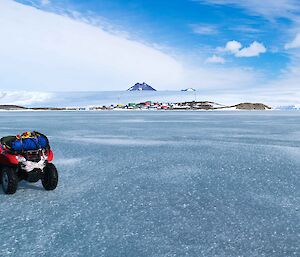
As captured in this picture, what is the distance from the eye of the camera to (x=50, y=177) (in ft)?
24.8

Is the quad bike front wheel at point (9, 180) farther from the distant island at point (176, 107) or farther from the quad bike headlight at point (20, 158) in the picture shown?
the distant island at point (176, 107)

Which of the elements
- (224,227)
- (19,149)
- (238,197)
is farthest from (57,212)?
(238,197)

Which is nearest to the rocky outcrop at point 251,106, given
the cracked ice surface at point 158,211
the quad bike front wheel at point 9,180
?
the cracked ice surface at point 158,211

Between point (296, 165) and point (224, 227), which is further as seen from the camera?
point (296, 165)

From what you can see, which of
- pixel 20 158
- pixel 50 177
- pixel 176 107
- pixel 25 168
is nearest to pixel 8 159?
pixel 20 158

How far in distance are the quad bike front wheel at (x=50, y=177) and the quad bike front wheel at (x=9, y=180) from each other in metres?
0.60

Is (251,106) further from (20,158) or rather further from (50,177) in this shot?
(20,158)

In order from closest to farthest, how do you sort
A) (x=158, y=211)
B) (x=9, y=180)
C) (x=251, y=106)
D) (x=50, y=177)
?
(x=158, y=211) < (x=9, y=180) < (x=50, y=177) < (x=251, y=106)

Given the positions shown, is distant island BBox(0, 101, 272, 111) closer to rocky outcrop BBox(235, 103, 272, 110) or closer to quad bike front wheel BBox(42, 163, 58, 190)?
rocky outcrop BBox(235, 103, 272, 110)

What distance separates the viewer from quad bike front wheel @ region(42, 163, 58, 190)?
24.8ft

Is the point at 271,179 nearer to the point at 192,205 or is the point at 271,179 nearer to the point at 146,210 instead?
the point at 192,205

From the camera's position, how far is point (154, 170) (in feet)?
33.5

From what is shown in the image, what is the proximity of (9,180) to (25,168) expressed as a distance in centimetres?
38

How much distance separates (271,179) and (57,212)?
5.39 meters
